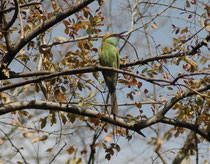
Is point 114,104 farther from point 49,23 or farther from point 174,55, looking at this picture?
point 49,23

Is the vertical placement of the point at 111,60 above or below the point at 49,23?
above

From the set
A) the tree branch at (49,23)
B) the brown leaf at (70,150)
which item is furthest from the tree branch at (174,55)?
the brown leaf at (70,150)

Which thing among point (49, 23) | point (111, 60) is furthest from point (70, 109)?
point (111, 60)

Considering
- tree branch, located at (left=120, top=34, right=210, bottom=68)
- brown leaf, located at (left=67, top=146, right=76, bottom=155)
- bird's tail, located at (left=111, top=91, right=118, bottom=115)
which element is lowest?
brown leaf, located at (left=67, top=146, right=76, bottom=155)

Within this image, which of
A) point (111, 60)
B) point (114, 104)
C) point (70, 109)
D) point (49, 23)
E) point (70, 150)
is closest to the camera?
point (49, 23)

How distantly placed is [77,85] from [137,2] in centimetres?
240

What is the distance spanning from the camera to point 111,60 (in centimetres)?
408

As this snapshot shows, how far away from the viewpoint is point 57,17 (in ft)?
9.64

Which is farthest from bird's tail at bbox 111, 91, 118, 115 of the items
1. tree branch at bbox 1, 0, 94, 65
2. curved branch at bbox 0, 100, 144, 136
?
tree branch at bbox 1, 0, 94, 65

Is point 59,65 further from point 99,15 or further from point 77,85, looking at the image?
point 99,15

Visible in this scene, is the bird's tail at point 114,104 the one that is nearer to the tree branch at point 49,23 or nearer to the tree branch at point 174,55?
the tree branch at point 174,55

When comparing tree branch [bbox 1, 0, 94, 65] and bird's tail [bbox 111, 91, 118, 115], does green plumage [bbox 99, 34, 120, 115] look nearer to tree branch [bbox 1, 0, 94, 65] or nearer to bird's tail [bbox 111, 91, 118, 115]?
bird's tail [bbox 111, 91, 118, 115]

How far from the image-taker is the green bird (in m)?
3.91

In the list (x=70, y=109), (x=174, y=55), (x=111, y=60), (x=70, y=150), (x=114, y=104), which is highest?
(x=111, y=60)
